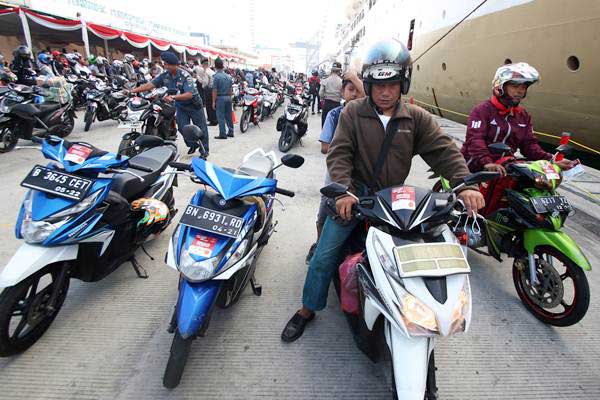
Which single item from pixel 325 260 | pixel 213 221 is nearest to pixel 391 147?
pixel 325 260

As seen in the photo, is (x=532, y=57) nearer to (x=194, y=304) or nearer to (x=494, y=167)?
(x=494, y=167)

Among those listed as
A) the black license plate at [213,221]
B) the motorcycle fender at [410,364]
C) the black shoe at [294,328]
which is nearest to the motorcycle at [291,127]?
the black shoe at [294,328]

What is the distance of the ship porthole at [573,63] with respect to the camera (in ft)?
18.7

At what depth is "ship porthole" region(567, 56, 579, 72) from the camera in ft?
18.7

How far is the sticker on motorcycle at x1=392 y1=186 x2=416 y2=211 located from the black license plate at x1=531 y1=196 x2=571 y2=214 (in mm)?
1352

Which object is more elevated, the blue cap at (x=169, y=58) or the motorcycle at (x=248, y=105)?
the blue cap at (x=169, y=58)

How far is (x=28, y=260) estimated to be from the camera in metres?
1.82

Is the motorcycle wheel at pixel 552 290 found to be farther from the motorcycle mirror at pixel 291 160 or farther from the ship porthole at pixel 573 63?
the ship porthole at pixel 573 63

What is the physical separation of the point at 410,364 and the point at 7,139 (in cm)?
721

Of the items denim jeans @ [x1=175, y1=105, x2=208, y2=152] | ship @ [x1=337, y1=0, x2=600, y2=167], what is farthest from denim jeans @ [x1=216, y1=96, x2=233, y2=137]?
ship @ [x1=337, y1=0, x2=600, y2=167]

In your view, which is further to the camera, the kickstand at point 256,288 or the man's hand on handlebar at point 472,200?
the kickstand at point 256,288

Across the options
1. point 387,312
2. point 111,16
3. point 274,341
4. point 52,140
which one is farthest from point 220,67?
point 111,16

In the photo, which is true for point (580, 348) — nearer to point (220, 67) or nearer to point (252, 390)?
point (252, 390)

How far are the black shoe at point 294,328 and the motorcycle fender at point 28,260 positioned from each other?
4.65ft
